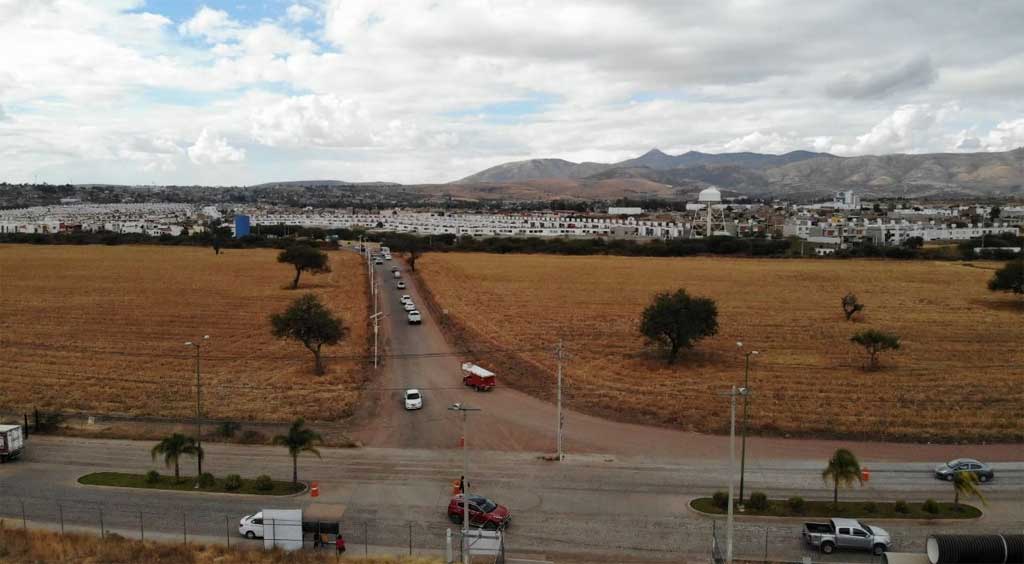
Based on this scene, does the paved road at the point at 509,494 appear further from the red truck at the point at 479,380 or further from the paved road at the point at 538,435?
the red truck at the point at 479,380

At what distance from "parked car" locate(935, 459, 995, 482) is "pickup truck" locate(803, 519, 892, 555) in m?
7.07

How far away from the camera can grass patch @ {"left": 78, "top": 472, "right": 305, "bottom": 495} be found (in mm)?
24953

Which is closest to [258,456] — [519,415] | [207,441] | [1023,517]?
[207,441]

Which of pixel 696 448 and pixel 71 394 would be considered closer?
pixel 696 448

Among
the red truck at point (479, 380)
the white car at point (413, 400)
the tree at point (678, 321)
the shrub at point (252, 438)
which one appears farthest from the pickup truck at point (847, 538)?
the tree at point (678, 321)

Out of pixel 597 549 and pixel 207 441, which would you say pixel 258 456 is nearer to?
pixel 207 441

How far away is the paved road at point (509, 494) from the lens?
2159 centimetres

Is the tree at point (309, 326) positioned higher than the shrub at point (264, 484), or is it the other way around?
the tree at point (309, 326)

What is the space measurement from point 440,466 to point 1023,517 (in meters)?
19.6

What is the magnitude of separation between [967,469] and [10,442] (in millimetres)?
35439

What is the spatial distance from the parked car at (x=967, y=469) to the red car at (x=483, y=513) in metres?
16.1

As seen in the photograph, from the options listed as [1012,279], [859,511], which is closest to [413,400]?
[859,511]

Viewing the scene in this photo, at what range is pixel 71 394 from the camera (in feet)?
119

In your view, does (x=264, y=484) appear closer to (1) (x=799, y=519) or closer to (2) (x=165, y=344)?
(1) (x=799, y=519)
